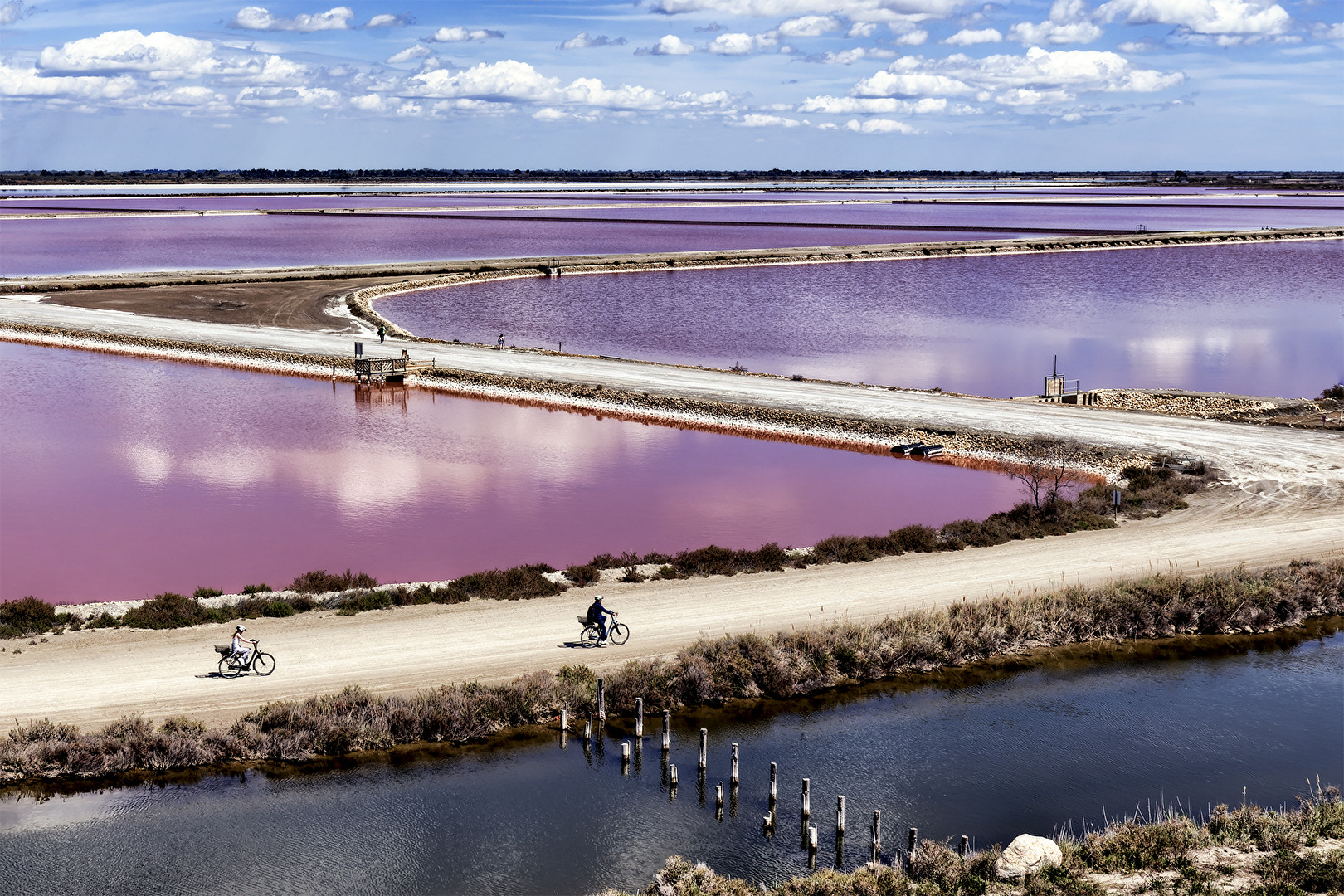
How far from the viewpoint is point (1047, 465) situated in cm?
3859

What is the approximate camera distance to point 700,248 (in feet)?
430

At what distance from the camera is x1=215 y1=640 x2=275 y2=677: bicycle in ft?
69.4

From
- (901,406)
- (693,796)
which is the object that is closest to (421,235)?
(901,406)

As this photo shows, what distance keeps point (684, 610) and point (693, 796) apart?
6834 millimetres

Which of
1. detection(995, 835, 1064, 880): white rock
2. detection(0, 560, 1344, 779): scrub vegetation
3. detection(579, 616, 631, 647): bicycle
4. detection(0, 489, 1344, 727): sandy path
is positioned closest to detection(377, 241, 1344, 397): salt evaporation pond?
detection(0, 489, 1344, 727): sandy path

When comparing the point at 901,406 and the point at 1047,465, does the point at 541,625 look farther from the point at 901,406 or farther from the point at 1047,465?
the point at 901,406

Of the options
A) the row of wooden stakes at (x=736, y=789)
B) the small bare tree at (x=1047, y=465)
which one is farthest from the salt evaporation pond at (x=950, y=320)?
the row of wooden stakes at (x=736, y=789)

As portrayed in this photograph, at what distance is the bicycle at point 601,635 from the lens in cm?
2284

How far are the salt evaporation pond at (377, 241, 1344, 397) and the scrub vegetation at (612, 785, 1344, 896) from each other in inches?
1437

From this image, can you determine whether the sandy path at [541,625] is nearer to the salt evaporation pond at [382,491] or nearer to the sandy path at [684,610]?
the sandy path at [684,610]

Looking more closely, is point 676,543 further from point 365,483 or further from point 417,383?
point 417,383

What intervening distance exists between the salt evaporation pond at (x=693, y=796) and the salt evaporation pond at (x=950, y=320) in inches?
1253

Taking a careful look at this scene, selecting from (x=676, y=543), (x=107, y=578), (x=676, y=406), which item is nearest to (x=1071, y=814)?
(x=676, y=543)

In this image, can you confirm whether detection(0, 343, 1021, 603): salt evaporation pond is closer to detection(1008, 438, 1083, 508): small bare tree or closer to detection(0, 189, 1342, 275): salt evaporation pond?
detection(1008, 438, 1083, 508): small bare tree
